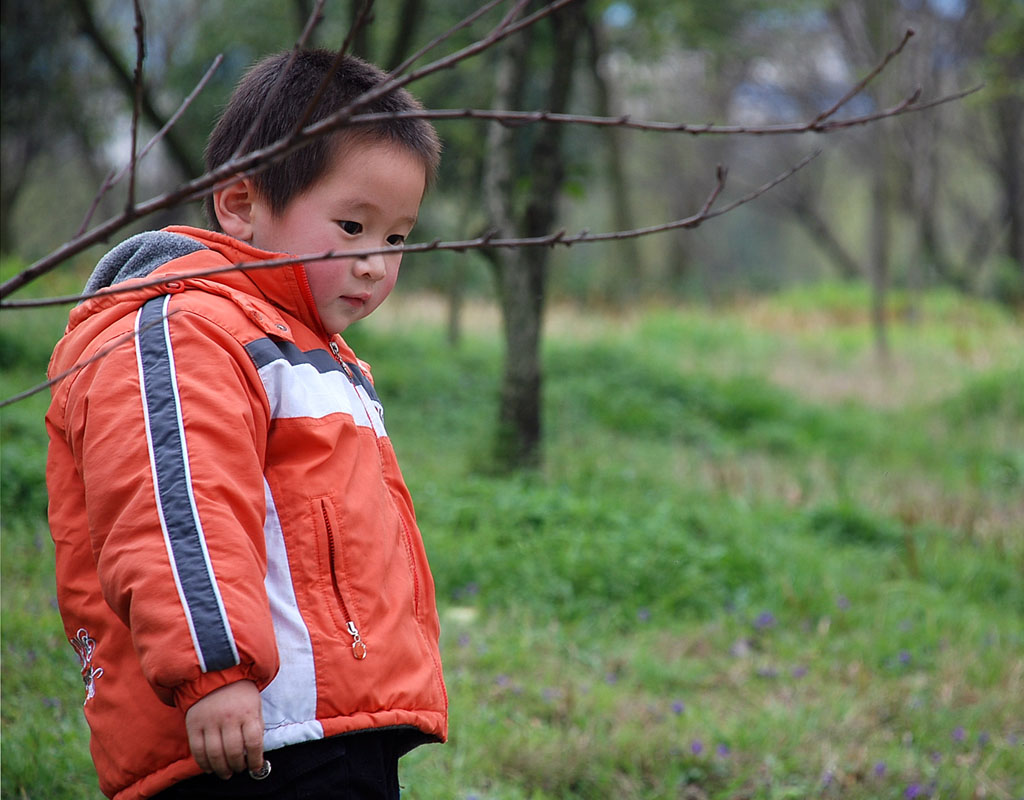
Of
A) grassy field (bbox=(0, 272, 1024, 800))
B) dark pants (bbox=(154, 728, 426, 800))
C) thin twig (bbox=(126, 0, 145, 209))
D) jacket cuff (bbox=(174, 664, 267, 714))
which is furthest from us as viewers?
grassy field (bbox=(0, 272, 1024, 800))

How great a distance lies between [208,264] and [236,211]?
13cm

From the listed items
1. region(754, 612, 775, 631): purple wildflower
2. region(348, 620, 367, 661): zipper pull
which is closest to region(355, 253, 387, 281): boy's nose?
region(348, 620, 367, 661): zipper pull

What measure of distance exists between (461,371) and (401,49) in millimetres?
2681

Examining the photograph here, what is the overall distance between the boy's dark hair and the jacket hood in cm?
9

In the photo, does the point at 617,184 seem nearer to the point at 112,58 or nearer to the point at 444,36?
the point at 112,58

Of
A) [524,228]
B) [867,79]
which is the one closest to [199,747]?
[867,79]

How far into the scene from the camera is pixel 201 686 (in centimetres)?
121

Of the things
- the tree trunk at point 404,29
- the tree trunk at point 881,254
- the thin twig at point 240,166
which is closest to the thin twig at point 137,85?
the thin twig at point 240,166

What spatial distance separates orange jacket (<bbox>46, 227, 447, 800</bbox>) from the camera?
124cm

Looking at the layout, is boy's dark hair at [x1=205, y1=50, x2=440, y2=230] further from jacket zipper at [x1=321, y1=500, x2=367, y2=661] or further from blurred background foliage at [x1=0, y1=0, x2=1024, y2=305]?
blurred background foliage at [x1=0, y1=0, x2=1024, y2=305]

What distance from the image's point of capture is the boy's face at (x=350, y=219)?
152 centimetres

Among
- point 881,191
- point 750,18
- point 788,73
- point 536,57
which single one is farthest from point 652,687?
point 788,73

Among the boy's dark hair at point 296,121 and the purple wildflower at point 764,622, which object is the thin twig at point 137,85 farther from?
the purple wildflower at point 764,622

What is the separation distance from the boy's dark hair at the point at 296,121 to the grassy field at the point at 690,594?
1456mm
